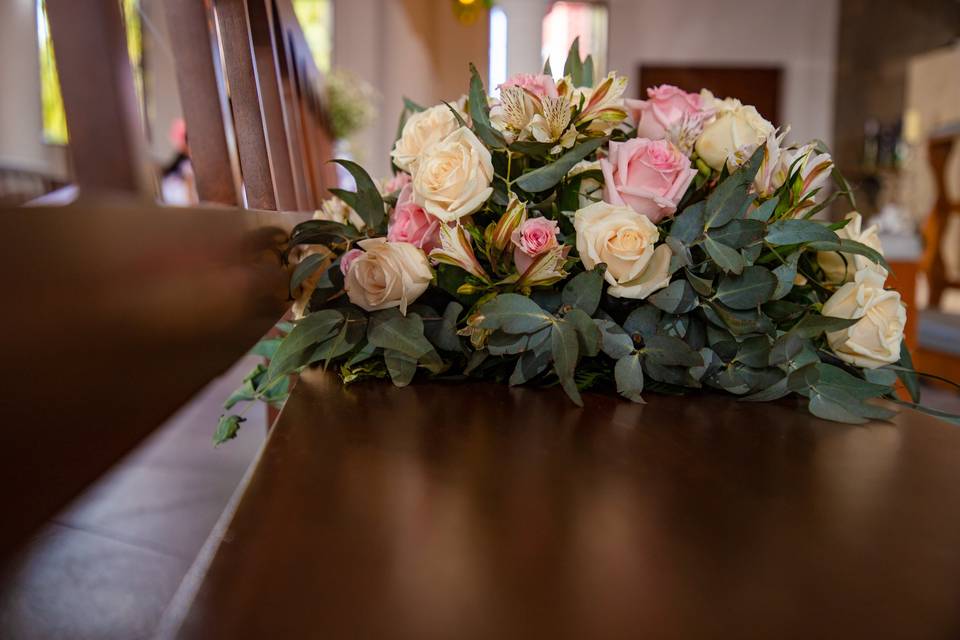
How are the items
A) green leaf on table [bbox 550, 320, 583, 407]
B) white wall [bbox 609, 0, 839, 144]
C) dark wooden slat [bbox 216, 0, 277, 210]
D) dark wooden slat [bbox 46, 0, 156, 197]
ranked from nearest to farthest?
1. dark wooden slat [bbox 46, 0, 156, 197]
2. green leaf on table [bbox 550, 320, 583, 407]
3. dark wooden slat [bbox 216, 0, 277, 210]
4. white wall [bbox 609, 0, 839, 144]

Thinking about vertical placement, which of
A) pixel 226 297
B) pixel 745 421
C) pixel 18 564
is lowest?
pixel 18 564

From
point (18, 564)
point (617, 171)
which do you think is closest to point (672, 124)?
point (617, 171)

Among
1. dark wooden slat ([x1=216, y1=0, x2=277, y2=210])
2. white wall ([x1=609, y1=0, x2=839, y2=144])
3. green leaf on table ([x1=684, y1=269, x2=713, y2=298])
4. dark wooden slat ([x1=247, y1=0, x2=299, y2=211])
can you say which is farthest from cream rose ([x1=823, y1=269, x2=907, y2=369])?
white wall ([x1=609, y1=0, x2=839, y2=144])

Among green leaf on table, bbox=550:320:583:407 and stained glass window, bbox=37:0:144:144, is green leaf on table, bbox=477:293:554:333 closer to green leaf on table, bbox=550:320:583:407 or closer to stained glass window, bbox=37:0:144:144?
green leaf on table, bbox=550:320:583:407

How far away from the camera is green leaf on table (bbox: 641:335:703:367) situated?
575 mm

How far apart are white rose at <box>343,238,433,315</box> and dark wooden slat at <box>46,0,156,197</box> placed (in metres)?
0.28

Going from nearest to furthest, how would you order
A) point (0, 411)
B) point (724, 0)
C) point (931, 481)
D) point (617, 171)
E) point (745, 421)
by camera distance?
point (0, 411) < point (931, 481) < point (745, 421) < point (617, 171) < point (724, 0)

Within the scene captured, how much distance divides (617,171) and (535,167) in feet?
0.27

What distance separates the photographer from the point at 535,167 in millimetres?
692

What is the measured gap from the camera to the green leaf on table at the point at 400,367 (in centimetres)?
60

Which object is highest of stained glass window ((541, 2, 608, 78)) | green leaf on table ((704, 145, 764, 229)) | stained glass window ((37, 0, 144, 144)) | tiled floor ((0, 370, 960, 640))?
stained glass window ((541, 2, 608, 78))

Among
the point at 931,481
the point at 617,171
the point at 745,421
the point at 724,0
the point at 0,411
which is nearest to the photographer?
the point at 0,411

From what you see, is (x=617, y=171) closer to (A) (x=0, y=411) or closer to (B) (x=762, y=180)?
→ (B) (x=762, y=180)

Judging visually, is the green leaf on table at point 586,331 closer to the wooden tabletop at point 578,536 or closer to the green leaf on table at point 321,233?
the wooden tabletop at point 578,536
